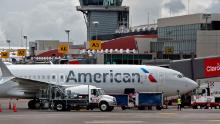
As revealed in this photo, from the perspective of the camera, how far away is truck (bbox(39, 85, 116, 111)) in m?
45.1

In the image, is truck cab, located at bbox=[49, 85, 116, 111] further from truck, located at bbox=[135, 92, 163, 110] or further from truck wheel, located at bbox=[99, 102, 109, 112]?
truck, located at bbox=[135, 92, 163, 110]

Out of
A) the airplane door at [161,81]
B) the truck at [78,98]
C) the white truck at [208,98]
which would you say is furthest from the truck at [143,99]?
the white truck at [208,98]

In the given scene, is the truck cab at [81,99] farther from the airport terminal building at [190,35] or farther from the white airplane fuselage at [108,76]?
the airport terminal building at [190,35]

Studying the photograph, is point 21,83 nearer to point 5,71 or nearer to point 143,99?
point 5,71

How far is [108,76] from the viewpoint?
50281 millimetres

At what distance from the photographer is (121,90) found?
167 ft

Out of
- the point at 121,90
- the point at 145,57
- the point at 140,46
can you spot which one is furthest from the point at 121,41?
the point at 121,90

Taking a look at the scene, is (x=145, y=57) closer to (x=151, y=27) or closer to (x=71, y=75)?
(x=151, y=27)

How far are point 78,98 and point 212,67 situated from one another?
85.5ft

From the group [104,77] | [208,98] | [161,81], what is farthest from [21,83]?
[208,98]

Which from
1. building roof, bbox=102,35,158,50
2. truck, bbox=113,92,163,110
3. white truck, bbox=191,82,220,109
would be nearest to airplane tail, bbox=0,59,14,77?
truck, bbox=113,92,163,110

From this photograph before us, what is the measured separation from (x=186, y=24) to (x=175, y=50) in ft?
23.7

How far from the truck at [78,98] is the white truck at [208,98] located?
1337 centimetres

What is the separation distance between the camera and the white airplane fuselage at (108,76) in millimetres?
50188
